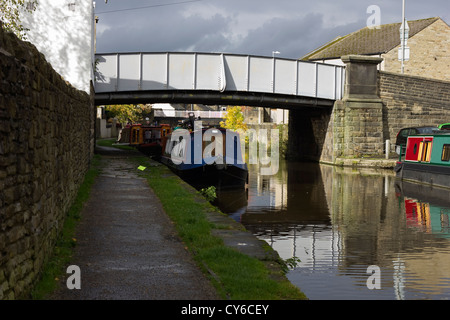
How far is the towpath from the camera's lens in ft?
16.4

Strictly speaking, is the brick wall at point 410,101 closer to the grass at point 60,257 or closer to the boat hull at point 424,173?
the boat hull at point 424,173

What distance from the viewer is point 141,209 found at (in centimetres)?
1023

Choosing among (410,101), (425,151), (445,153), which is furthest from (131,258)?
(410,101)

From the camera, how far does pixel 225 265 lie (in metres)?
5.98

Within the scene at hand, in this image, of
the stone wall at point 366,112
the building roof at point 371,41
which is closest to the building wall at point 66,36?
the stone wall at point 366,112

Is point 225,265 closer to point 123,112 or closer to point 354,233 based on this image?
point 354,233

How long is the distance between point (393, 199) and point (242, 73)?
14.7 metres

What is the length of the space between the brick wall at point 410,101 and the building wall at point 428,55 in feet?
22.4

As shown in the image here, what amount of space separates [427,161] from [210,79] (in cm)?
1213

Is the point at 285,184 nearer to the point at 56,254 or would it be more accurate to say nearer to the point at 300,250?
the point at 300,250

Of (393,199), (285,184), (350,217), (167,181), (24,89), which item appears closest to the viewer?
(24,89)

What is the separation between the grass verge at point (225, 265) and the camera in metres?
5.09

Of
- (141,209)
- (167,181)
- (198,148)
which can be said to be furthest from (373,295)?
(198,148)

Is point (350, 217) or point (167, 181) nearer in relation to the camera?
point (350, 217)
